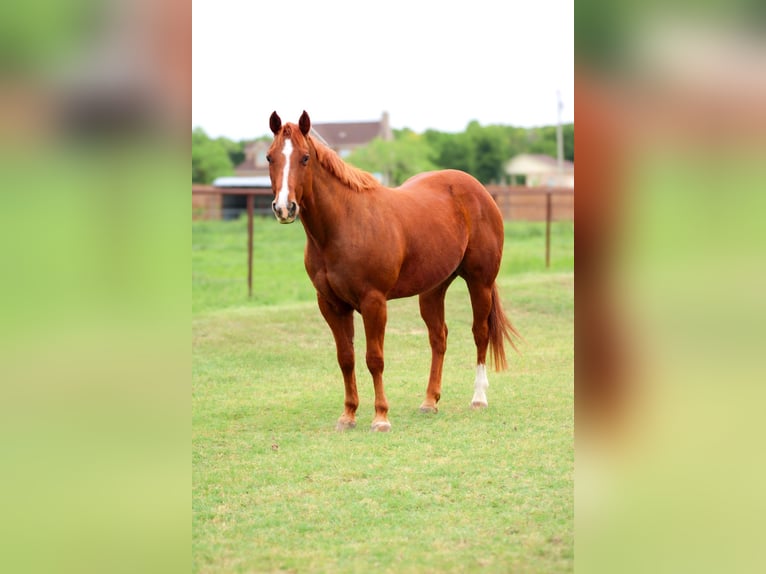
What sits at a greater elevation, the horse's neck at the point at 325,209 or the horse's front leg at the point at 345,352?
the horse's neck at the point at 325,209

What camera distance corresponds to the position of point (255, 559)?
124 inches

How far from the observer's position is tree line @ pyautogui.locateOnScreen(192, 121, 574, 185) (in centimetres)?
5078

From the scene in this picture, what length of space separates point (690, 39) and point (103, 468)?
1.04m

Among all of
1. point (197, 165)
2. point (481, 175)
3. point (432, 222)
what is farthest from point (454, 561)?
point (481, 175)

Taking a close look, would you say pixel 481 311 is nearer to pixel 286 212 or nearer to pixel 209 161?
pixel 286 212

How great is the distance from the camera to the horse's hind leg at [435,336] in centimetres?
602

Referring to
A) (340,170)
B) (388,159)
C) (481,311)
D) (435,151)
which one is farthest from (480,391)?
(435,151)

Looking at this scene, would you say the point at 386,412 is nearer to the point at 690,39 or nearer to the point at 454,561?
the point at 454,561

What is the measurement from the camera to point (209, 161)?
50.6 m

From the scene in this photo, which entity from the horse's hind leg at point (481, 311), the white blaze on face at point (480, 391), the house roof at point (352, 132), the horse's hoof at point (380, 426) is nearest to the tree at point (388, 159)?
the house roof at point (352, 132)

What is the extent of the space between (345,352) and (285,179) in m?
1.39

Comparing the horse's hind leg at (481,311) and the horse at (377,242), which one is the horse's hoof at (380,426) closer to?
the horse at (377,242)

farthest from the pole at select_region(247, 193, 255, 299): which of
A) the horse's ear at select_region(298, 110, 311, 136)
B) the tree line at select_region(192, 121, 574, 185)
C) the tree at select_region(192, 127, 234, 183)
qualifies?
the tree at select_region(192, 127, 234, 183)

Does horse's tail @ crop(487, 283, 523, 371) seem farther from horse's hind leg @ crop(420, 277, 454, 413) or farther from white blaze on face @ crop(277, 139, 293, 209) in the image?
white blaze on face @ crop(277, 139, 293, 209)
